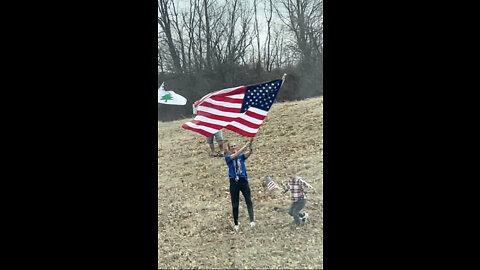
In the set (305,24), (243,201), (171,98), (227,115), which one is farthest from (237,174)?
(305,24)

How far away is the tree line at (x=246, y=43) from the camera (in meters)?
6.72

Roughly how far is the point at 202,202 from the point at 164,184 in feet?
2.88

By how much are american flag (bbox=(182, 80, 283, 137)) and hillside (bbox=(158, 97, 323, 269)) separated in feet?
4.96

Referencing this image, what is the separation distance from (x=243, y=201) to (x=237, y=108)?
2.01 m

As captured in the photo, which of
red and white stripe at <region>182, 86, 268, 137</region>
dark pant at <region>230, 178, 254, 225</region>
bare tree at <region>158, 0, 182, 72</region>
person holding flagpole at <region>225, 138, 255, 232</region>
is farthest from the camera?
bare tree at <region>158, 0, 182, 72</region>

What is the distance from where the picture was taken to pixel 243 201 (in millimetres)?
6922

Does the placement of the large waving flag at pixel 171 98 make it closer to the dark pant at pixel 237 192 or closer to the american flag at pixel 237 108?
the american flag at pixel 237 108

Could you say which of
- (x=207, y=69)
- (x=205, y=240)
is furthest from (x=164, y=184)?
(x=207, y=69)

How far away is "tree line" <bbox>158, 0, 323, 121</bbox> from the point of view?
22.0 ft

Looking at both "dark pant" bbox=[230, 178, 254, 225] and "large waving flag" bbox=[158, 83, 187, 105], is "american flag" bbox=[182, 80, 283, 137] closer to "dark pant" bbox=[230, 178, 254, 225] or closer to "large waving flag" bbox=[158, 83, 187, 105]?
"dark pant" bbox=[230, 178, 254, 225]

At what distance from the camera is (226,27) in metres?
6.88

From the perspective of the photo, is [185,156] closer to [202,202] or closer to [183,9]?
[202,202]

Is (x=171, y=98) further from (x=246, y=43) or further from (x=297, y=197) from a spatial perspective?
(x=297, y=197)

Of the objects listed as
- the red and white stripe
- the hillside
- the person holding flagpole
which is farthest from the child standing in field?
the red and white stripe
